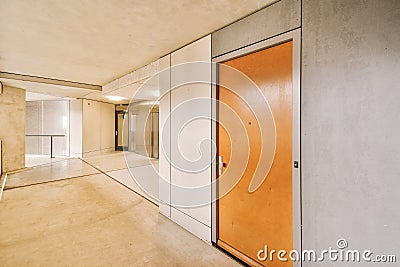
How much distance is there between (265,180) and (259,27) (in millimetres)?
1434

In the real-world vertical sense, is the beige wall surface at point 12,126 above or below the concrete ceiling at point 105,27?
below

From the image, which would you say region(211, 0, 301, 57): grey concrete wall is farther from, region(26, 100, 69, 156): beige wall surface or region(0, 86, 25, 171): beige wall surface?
region(26, 100, 69, 156): beige wall surface

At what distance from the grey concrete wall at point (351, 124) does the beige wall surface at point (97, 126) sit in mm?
9320

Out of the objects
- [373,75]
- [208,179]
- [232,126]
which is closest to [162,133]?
[208,179]

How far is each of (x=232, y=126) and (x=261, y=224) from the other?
102 centimetres

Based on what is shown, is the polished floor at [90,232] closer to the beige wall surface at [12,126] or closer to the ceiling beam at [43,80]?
the beige wall surface at [12,126]

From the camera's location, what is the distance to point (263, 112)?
6.44 ft

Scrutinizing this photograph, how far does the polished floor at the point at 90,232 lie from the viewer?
7.09ft

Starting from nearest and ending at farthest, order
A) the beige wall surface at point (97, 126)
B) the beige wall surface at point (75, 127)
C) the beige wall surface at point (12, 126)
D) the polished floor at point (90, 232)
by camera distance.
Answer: the polished floor at point (90, 232) < the beige wall surface at point (12, 126) < the beige wall surface at point (75, 127) < the beige wall surface at point (97, 126)

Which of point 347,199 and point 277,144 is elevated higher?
point 277,144

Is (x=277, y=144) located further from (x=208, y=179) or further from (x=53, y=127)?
(x=53, y=127)

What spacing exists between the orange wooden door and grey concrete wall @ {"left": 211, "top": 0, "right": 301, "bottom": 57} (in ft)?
0.45

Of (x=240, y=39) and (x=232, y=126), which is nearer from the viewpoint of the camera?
(x=240, y=39)

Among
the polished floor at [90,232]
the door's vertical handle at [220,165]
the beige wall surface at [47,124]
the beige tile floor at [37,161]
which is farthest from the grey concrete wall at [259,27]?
the beige wall surface at [47,124]
